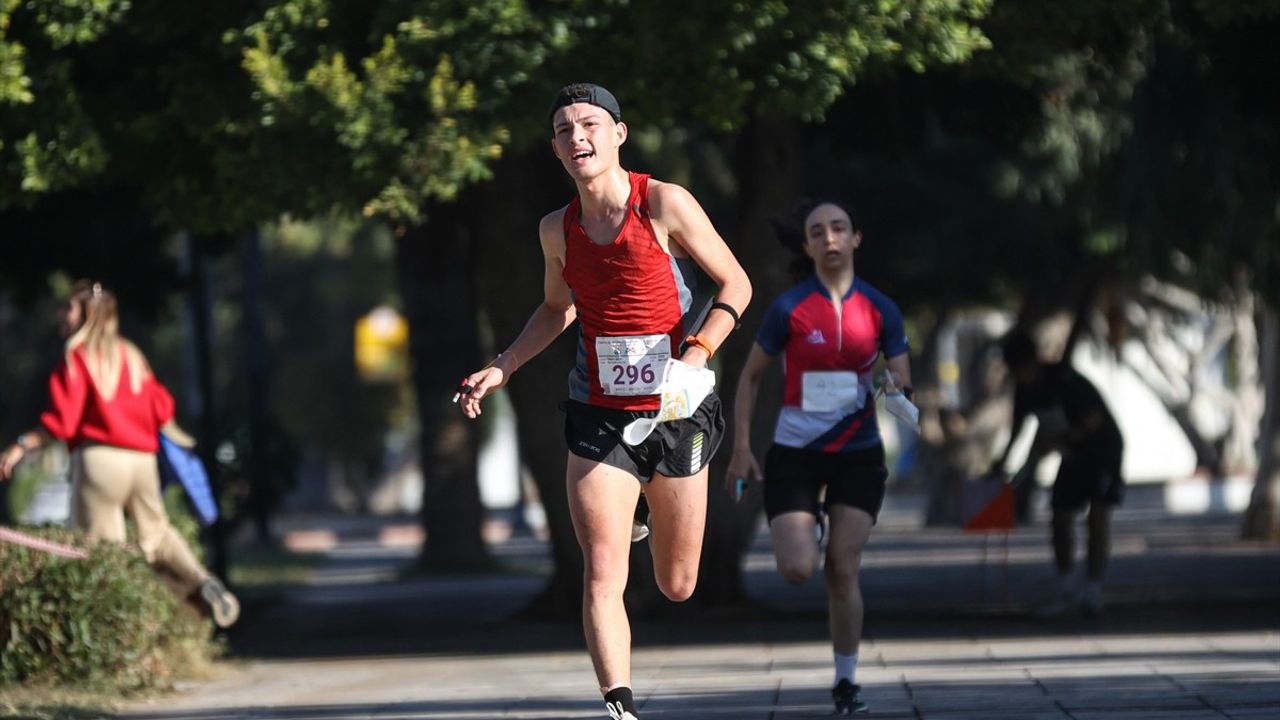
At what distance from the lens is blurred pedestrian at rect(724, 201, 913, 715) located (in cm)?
811

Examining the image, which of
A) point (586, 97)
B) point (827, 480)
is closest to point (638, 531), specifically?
point (586, 97)

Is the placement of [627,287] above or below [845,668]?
above

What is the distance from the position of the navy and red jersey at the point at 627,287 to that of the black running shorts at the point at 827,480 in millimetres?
1764

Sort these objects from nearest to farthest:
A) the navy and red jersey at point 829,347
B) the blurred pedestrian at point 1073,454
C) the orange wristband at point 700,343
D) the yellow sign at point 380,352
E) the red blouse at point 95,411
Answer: the orange wristband at point 700,343
the navy and red jersey at point 829,347
the red blouse at point 95,411
the blurred pedestrian at point 1073,454
the yellow sign at point 380,352

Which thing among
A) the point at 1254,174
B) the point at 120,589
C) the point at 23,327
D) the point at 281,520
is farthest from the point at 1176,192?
the point at 281,520

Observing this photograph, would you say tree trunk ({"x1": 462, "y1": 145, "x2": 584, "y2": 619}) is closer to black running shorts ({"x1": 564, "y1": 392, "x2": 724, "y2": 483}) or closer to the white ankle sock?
the white ankle sock

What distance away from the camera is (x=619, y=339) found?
21.5 ft

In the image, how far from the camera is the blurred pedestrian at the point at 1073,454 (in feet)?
43.1

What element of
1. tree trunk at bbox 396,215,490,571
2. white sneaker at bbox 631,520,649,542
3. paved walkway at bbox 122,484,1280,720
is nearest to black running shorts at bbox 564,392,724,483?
white sneaker at bbox 631,520,649,542

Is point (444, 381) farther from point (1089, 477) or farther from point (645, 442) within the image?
point (645, 442)

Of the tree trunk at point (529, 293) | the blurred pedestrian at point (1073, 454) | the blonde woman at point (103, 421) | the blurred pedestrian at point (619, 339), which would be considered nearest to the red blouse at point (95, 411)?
the blonde woman at point (103, 421)

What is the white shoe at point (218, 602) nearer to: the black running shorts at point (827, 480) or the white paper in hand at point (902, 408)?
the black running shorts at point (827, 480)

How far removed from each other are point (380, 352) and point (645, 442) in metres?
48.7

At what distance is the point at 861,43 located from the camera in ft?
33.7
